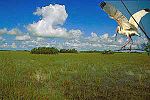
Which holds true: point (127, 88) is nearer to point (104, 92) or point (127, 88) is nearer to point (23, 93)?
point (104, 92)

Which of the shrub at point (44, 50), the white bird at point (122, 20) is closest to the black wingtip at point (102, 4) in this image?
the white bird at point (122, 20)

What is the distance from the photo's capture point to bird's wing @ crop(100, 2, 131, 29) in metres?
1.25

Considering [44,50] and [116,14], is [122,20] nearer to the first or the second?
[116,14]

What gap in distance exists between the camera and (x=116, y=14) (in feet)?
4.28

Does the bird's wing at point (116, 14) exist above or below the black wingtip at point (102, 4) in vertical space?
below

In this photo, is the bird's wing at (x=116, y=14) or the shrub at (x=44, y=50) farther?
the shrub at (x=44, y=50)

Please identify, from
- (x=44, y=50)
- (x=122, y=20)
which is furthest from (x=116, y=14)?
(x=44, y=50)

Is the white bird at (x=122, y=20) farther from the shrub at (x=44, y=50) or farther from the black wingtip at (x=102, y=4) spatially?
the shrub at (x=44, y=50)

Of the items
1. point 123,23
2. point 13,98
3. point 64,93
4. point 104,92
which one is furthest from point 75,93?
point 123,23

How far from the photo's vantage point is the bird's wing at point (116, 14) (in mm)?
1254

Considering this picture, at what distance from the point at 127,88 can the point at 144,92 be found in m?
0.51

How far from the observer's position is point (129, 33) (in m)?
1.31

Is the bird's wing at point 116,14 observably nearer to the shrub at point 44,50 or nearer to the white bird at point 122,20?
the white bird at point 122,20

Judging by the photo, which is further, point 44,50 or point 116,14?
point 44,50
